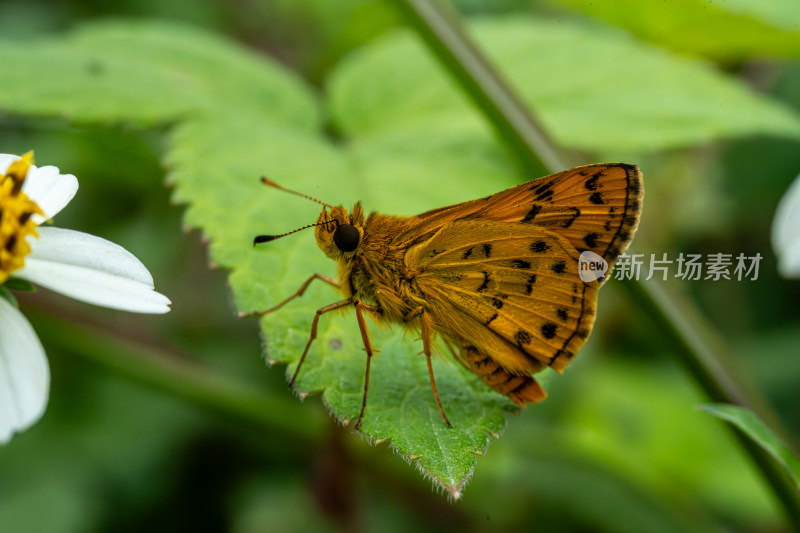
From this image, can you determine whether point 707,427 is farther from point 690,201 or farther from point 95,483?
point 95,483

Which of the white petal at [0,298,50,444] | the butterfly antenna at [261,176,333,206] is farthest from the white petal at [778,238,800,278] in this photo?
the white petal at [0,298,50,444]

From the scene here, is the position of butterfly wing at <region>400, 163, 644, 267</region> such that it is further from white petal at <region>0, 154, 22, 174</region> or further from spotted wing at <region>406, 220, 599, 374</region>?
white petal at <region>0, 154, 22, 174</region>

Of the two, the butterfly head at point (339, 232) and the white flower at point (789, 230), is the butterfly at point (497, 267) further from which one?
the white flower at point (789, 230)

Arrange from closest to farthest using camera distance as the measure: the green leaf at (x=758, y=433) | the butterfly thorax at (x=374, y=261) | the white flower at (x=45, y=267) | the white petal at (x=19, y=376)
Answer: the white petal at (x=19, y=376)
the white flower at (x=45, y=267)
the green leaf at (x=758, y=433)
the butterfly thorax at (x=374, y=261)

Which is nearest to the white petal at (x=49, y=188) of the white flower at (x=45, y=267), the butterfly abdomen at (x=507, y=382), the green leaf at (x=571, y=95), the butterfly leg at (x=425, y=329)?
the white flower at (x=45, y=267)

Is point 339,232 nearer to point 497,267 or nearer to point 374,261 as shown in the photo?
point 374,261
